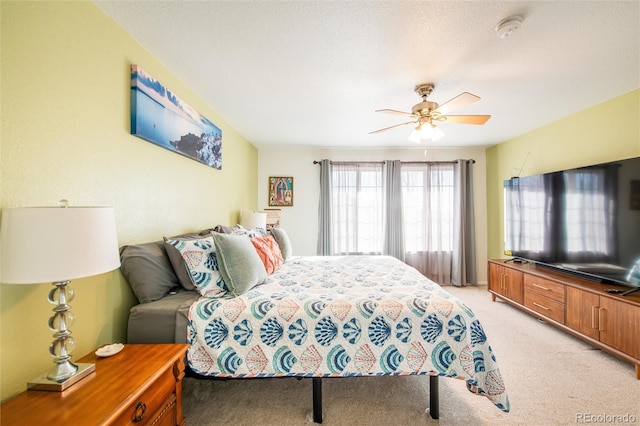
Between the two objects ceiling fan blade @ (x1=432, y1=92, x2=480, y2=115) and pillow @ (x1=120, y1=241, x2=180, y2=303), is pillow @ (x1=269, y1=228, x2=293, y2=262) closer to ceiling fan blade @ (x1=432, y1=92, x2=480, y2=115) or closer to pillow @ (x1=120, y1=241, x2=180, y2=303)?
pillow @ (x1=120, y1=241, x2=180, y2=303)

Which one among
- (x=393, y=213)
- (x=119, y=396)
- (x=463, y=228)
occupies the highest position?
(x=393, y=213)

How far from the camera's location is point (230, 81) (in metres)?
2.30

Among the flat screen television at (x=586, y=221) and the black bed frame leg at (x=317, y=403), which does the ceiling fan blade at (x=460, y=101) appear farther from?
the black bed frame leg at (x=317, y=403)

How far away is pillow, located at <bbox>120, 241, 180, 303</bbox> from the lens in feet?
Result: 5.30

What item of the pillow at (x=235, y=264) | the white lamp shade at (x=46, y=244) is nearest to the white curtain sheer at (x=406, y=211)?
the pillow at (x=235, y=264)

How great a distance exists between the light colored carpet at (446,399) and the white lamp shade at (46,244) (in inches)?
A: 52.3

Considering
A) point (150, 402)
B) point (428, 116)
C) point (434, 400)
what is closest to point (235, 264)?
point (150, 402)

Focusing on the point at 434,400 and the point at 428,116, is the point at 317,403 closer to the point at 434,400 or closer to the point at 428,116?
the point at 434,400

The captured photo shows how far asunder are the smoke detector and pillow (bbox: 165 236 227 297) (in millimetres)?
2333

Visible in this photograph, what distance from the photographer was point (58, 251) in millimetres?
911

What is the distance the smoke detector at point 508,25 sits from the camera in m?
1.55

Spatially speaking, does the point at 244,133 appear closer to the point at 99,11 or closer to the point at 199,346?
the point at 99,11

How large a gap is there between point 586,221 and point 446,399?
2289mm

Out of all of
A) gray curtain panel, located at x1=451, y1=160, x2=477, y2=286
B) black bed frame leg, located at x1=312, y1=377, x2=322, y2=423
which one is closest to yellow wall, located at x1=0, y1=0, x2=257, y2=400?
black bed frame leg, located at x1=312, y1=377, x2=322, y2=423
